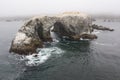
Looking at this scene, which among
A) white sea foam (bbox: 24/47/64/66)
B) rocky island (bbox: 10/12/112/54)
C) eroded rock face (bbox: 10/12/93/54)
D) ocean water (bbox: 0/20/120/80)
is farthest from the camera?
rocky island (bbox: 10/12/112/54)

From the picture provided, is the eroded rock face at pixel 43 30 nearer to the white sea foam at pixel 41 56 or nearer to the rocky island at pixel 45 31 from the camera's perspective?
the rocky island at pixel 45 31

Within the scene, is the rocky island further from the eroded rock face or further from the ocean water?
the ocean water

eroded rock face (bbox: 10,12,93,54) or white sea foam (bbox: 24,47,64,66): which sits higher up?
eroded rock face (bbox: 10,12,93,54)

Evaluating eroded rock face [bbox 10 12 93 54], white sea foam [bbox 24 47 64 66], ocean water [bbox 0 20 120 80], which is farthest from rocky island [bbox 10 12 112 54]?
ocean water [bbox 0 20 120 80]

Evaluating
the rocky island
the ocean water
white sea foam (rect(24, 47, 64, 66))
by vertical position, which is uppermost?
the rocky island

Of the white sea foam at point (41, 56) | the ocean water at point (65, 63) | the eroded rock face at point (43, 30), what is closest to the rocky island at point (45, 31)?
the eroded rock face at point (43, 30)

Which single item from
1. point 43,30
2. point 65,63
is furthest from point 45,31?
point 65,63

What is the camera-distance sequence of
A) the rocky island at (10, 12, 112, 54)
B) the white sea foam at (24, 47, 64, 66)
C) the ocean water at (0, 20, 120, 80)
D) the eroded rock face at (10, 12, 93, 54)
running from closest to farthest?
the ocean water at (0, 20, 120, 80), the white sea foam at (24, 47, 64, 66), the eroded rock face at (10, 12, 93, 54), the rocky island at (10, 12, 112, 54)

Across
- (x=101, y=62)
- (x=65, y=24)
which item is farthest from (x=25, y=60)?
(x=65, y=24)
